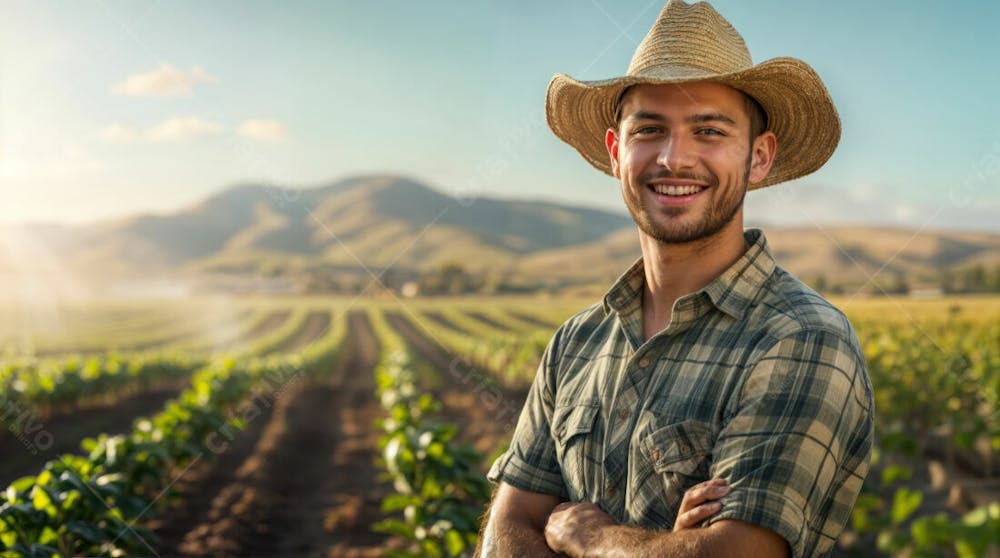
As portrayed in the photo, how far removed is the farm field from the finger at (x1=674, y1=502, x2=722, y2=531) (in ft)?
6.50

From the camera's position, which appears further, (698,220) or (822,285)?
(822,285)

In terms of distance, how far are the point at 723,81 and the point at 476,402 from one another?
15330 mm

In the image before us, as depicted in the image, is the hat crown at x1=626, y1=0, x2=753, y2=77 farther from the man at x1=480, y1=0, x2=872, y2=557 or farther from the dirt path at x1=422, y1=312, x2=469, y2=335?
the dirt path at x1=422, y1=312, x2=469, y2=335

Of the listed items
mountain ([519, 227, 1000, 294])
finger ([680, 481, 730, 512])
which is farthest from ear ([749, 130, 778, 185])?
mountain ([519, 227, 1000, 294])

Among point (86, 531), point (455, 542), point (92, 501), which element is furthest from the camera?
point (455, 542)

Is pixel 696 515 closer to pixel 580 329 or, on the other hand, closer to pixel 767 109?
pixel 580 329

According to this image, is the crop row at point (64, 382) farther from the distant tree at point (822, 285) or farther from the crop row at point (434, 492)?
the distant tree at point (822, 285)

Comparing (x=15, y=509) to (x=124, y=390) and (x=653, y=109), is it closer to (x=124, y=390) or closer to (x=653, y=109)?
(x=653, y=109)

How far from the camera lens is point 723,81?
6.20 ft

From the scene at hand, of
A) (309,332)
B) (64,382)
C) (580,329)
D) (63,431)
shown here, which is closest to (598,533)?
(580,329)

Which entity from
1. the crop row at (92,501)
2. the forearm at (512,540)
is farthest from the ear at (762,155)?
the crop row at (92,501)

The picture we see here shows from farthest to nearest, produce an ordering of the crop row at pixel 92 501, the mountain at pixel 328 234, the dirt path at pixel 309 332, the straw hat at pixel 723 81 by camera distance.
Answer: the mountain at pixel 328 234 < the dirt path at pixel 309 332 < the crop row at pixel 92 501 < the straw hat at pixel 723 81

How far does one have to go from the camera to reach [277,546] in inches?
277

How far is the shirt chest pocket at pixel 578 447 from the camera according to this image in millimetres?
1940
